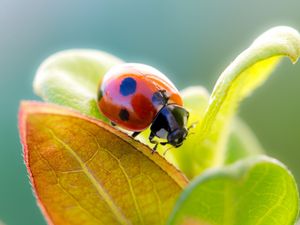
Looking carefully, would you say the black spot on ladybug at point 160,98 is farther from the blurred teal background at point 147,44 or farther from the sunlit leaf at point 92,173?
the blurred teal background at point 147,44

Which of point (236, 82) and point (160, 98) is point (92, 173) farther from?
point (160, 98)

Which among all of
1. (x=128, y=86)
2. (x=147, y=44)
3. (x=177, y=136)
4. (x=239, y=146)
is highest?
(x=128, y=86)

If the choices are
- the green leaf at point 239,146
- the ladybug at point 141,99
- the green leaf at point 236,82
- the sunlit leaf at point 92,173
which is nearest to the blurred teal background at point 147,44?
the green leaf at point 239,146

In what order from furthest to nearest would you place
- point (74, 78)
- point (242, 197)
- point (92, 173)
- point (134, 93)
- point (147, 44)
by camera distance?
1. point (147, 44)
2. point (134, 93)
3. point (74, 78)
4. point (92, 173)
5. point (242, 197)

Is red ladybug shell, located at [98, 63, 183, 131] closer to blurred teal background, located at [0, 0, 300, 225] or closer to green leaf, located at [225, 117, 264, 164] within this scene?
green leaf, located at [225, 117, 264, 164]

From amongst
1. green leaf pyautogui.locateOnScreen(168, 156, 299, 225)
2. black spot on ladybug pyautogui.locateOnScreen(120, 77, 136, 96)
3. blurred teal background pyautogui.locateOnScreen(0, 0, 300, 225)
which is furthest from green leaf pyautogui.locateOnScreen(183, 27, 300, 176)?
Result: blurred teal background pyautogui.locateOnScreen(0, 0, 300, 225)

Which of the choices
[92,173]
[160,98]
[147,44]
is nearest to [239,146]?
[160,98]
